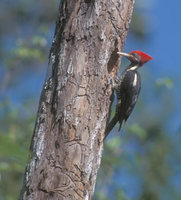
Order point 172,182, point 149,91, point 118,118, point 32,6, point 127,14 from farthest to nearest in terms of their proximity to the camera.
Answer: point 32,6 → point 172,182 → point 149,91 → point 118,118 → point 127,14

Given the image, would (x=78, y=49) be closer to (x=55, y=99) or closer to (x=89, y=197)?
(x=55, y=99)

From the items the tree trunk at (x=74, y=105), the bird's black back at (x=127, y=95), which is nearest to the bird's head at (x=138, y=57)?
the bird's black back at (x=127, y=95)

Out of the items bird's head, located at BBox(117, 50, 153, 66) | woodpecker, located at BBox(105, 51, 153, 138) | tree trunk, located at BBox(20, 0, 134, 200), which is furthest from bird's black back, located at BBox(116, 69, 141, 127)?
tree trunk, located at BBox(20, 0, 134, 200)

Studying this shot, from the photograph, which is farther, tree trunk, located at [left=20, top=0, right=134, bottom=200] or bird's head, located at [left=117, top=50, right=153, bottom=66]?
bird's head, located at [left=117, top=50, right=153, bottom=66]

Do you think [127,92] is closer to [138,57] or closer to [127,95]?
[127,95]

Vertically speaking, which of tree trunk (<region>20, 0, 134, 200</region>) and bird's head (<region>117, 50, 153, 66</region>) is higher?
bird's head (<region>117, 50, 153, 66</region>)

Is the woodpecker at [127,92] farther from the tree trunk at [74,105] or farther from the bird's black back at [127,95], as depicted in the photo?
the tree trunk at [74,105]

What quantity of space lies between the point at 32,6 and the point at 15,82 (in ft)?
8.45

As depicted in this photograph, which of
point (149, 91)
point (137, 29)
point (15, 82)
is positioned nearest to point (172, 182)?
point (149, 91)

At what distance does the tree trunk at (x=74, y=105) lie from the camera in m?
3.87

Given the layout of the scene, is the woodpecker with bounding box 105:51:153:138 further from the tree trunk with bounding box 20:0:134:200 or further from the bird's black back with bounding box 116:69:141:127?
the tree trunk with bounding box 20:0:134:200

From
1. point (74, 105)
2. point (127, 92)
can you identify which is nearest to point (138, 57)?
point (127, 92)

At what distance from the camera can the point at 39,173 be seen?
3865mm

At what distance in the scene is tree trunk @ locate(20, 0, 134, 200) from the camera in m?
3.87
